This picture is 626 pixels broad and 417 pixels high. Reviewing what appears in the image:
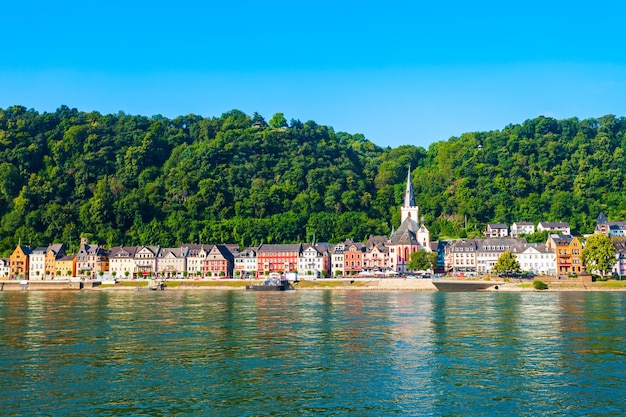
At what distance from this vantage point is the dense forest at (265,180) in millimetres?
127750

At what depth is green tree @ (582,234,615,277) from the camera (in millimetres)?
83438

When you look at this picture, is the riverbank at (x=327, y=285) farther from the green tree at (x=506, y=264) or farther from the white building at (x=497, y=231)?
the white building at (x=497, y=231)

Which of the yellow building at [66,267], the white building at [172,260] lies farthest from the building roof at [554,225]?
the yellow building at [66,267]

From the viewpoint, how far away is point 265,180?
15188cm

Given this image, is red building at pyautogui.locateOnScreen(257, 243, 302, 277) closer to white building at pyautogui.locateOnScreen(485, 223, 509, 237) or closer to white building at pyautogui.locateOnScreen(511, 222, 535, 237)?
white building at pyautogui.locateOnScreen(485, 223, 509, 237)

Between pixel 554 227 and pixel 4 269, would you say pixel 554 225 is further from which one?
pixel 4 269

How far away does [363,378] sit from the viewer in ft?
81.9

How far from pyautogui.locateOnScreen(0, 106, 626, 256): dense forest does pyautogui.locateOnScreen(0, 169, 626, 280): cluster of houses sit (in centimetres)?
741

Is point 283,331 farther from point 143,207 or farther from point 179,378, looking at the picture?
point 143,207

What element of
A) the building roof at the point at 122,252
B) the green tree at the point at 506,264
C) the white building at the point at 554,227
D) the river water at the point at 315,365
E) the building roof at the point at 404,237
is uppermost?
the white building at the point at 554,227

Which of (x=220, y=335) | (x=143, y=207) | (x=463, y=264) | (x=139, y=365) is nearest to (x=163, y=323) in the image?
(x=220, y=335)

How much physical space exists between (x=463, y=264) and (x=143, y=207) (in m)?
62.8

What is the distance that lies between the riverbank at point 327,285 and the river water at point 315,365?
110 ft

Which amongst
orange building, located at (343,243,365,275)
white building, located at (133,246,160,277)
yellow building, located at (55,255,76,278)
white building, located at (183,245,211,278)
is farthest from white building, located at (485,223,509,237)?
yellow building, located at (55,255,76,278)
